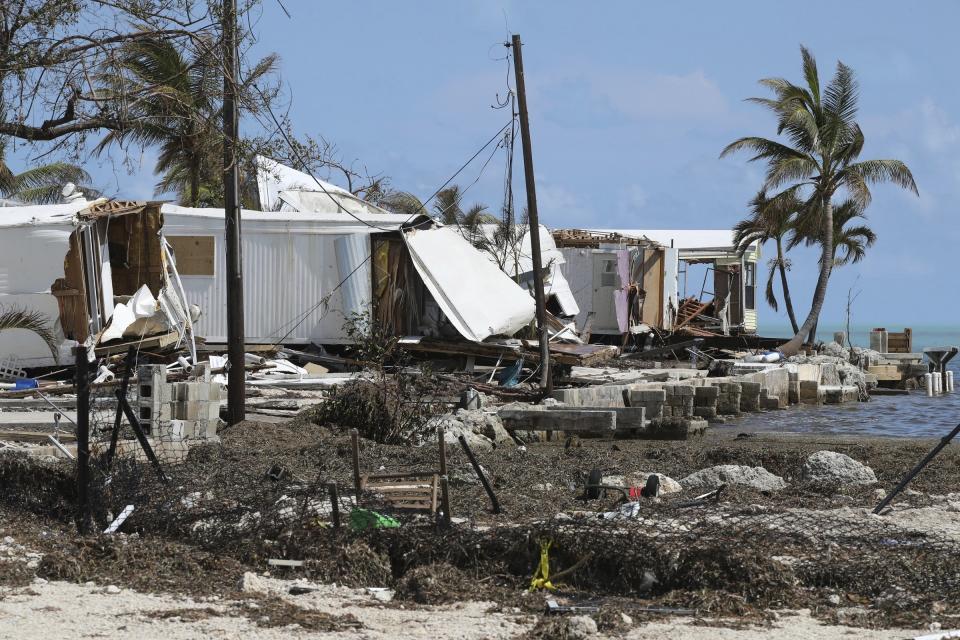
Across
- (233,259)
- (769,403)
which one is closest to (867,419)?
(769,403)

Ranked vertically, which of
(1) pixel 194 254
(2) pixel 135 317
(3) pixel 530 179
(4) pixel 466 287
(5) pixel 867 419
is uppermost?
(3) pixel 530 179

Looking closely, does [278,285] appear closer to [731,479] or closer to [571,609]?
[731,479]

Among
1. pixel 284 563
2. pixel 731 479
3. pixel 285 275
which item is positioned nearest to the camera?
pixel 284 563

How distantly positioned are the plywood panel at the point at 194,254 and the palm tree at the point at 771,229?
1895 cm

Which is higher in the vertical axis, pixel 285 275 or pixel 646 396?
pixel 285 275

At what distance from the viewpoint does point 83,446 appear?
8.80 meters

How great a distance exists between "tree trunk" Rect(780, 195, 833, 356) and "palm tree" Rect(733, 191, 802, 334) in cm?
111

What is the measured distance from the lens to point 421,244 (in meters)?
24.2

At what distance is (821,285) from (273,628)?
33.6 meters

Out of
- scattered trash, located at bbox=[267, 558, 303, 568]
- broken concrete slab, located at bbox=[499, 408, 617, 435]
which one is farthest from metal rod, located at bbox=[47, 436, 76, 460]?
broken concrete slab, located at bbox=[499, 408, 617, 435]

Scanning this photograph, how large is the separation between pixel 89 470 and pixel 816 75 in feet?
100

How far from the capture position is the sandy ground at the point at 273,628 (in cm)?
642

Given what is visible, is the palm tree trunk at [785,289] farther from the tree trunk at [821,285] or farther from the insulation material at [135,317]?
the insulation material at [135,317]

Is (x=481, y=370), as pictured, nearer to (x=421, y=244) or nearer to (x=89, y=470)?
(x=421, y=244)
